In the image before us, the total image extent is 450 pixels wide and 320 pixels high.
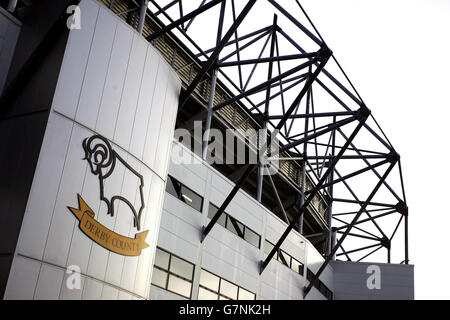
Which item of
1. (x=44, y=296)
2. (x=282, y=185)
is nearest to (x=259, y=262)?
(x=282, y=185)

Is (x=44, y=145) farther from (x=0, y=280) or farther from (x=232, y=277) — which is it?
(x=232, y=277)

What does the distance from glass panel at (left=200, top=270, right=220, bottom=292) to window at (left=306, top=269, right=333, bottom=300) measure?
11.6 meters

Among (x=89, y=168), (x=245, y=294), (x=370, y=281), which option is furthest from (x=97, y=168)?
(x=370, y=281)

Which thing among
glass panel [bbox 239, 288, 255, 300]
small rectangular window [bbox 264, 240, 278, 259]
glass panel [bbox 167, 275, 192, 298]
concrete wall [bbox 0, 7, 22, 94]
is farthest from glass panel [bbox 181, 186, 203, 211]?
concrete wall [bbox 0, 7, 22, 94]

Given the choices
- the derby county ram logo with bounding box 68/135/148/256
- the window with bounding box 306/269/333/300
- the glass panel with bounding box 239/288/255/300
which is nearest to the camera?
the derby county ram logo with bounding box 68/135/148/256

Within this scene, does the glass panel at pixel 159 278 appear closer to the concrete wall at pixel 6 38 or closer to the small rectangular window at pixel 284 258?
the concrete wall at pixel 6 38

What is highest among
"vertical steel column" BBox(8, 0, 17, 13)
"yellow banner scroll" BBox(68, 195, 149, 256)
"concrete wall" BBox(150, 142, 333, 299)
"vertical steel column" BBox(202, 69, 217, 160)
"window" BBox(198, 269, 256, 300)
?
"vertical steel column" BBox(202, 69, 217, 160)

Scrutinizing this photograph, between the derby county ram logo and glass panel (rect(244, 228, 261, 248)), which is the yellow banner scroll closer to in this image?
the derby county ram logo

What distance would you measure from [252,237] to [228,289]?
3.60m

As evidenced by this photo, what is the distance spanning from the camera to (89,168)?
14.1 meters

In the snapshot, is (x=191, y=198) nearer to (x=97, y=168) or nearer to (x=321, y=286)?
(x=97, y=168)

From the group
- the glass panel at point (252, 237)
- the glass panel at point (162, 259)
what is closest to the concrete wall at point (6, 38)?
the glass panel at point (162, 259)

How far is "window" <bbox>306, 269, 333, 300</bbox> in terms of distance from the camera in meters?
34.4
